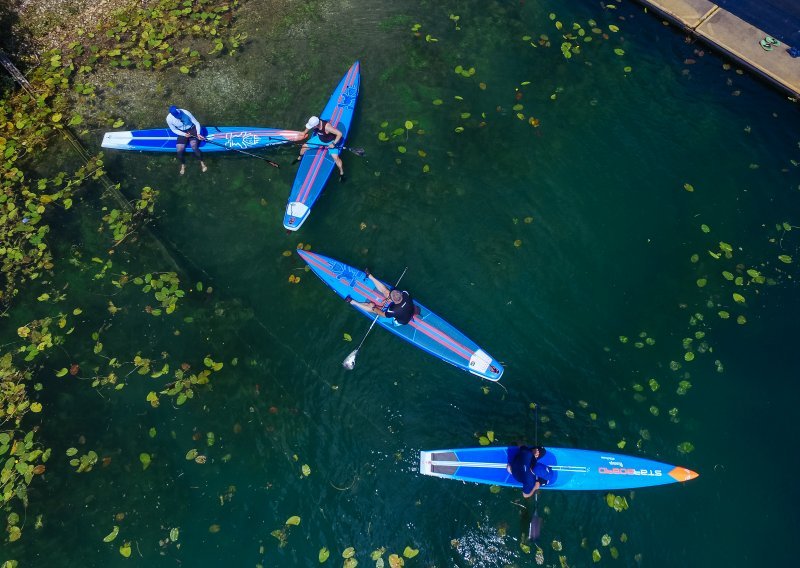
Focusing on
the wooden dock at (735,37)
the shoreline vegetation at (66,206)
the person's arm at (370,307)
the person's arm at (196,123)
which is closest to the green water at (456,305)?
the shoreline vegetation at (66,206)

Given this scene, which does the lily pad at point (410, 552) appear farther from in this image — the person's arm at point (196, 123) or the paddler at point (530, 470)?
the person's arm at point (196, 123)

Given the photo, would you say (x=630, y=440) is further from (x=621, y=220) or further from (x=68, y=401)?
(x=68, y=401)

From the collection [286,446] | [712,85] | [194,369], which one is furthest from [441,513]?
[712,85]

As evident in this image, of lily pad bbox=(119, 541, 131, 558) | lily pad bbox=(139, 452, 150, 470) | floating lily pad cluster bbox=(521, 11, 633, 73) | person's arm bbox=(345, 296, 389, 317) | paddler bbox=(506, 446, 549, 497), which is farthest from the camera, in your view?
floating lily pad cluster bbox=(521, 11, 633, 73)

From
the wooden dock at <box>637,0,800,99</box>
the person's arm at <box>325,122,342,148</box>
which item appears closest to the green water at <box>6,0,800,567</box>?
the wooden dock at <box>637,0,800,99</box>

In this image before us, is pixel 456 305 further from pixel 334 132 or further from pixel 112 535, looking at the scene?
pixel 112 535

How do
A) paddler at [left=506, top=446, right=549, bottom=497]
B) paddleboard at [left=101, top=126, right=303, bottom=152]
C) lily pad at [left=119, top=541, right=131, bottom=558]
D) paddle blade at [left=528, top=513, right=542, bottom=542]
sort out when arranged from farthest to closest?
paddleboard at [left=101, top=126, right=303, bottom=152], lily pad at [left=119, top=541, right=131, bottom=558], paddle blade at [left=528, top=513, right=542, bottom=542], paddler at [left=506, top=446, right=549, bottom=497]

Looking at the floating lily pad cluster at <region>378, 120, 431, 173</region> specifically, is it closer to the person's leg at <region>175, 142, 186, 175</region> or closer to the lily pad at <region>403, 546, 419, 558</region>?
the person's leg at <region>175, 142, 186, 175</region>
